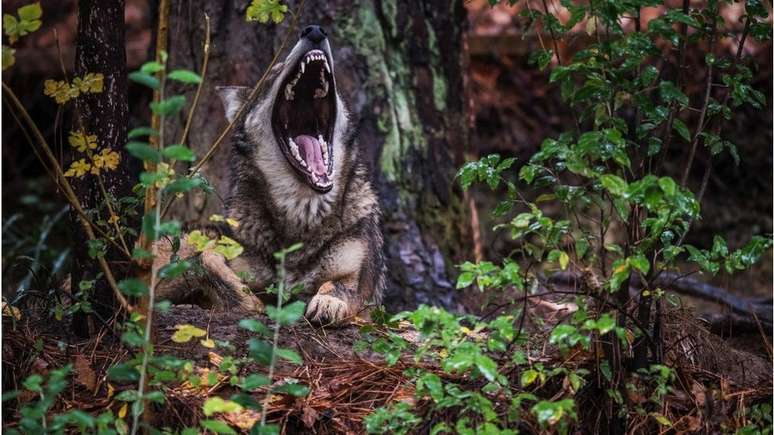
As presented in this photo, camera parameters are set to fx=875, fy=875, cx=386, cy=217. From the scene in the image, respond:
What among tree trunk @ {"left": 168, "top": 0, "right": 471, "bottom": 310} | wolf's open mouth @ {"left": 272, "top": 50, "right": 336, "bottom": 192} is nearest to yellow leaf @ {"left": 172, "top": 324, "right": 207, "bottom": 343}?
wolf's open mouth @ {"left": 272, "top": 50, "right": 336, "bottom": 192}

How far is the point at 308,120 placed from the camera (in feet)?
15.5

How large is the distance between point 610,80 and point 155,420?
191 cm

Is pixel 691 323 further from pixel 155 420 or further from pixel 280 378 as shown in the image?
pixel 155 420

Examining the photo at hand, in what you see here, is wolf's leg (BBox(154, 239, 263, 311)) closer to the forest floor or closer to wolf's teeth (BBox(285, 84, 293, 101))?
the forest floor

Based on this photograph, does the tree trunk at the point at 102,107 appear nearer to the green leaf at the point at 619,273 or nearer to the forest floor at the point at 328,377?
the forest floor at the point at 328,377

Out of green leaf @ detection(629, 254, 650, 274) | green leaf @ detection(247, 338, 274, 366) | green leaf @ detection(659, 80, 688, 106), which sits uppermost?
green leaf @ detection(659, 80, 688, 106)

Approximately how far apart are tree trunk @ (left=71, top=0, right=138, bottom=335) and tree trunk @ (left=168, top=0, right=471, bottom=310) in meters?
2.10

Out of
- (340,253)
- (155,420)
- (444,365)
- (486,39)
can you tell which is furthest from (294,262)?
(486,39)

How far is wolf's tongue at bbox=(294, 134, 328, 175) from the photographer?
455 centimetres

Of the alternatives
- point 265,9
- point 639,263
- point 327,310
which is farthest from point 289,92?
point 639,263

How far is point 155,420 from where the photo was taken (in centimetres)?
294

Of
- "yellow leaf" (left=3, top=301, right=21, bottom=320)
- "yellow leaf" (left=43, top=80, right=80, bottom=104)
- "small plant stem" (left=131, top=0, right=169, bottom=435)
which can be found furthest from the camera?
"yellow leaf" (left=3, top=301, right=21, bottom=320)

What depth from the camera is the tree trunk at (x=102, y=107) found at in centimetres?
329

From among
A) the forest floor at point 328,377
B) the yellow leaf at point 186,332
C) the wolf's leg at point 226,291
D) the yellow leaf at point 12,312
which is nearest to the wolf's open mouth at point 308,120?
the wolf's leg at point 226,291
